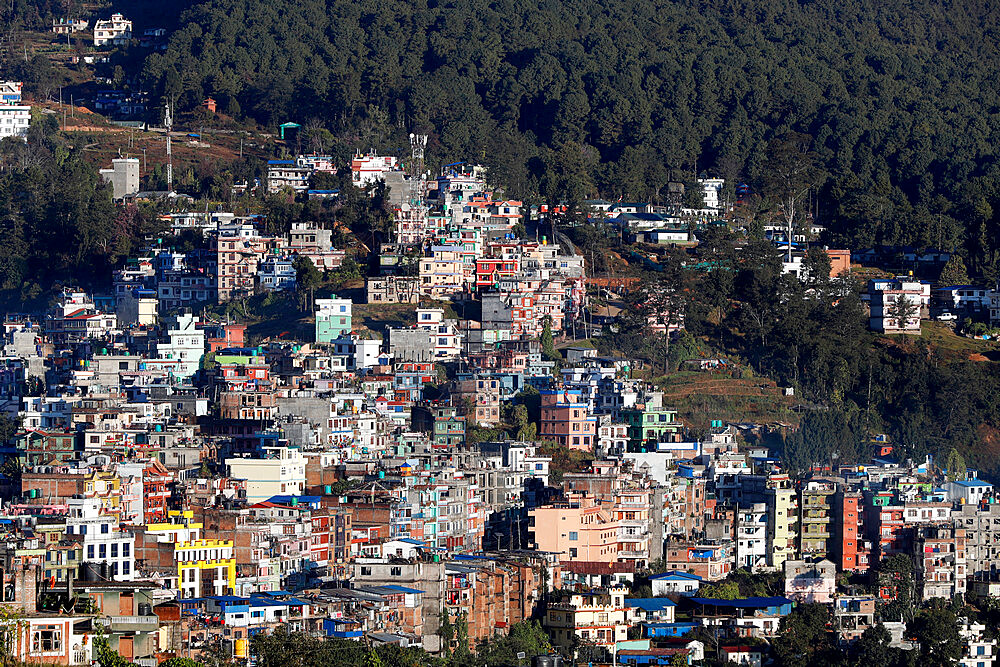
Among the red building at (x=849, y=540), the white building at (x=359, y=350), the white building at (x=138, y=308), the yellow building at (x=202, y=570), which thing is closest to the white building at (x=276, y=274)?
the white building at (x=138, y=308)

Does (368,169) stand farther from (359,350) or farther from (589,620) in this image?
(589,620)

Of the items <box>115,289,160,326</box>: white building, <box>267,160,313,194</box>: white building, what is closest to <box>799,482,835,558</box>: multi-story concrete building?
<box>115,289,160,326</box>: white building

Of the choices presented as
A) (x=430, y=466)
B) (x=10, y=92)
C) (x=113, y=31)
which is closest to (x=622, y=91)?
(x=10, y=92)

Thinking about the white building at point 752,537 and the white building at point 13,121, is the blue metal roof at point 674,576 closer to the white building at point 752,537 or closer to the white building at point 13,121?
the white building at point 752,537

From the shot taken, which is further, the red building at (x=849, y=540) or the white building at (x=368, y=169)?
the white building at (x=368, y=169)

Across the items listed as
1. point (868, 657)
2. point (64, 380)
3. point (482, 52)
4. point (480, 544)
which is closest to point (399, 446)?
point (480, 544)

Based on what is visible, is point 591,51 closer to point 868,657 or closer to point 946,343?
point 946,343
